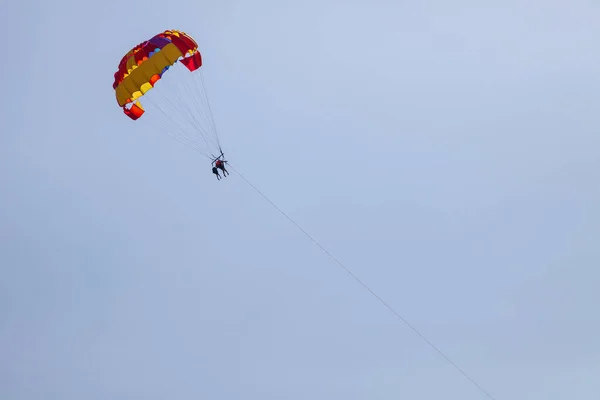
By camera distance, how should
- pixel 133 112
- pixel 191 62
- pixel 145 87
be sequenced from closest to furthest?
pixel 145 87
pixel 191 62
pixel 133 112

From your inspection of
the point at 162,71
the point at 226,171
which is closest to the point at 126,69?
the point at 162,71

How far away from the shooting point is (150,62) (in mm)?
68625

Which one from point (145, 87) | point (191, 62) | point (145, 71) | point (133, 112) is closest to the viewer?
point (145, 71)

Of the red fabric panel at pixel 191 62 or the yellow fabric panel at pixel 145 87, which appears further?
the red fabric panel at pixel 191 62

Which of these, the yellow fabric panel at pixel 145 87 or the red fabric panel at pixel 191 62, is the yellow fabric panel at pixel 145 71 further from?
the red fabric panel at pixel 191 62

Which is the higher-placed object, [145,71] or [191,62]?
[191,62]

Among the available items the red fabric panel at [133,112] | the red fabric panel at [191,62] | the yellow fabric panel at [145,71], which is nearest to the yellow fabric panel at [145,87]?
the yellow fabric panel at [145,71]

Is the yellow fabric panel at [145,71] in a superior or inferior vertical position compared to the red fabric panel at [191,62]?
inferior

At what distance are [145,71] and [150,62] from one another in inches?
18.4

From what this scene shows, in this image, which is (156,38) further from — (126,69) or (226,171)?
(226,171)

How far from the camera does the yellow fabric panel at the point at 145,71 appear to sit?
68.4m

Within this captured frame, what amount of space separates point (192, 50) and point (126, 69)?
3.20 m

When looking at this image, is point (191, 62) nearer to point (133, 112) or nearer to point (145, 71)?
point (145, 71)

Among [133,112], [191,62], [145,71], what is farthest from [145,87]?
[191,62]
